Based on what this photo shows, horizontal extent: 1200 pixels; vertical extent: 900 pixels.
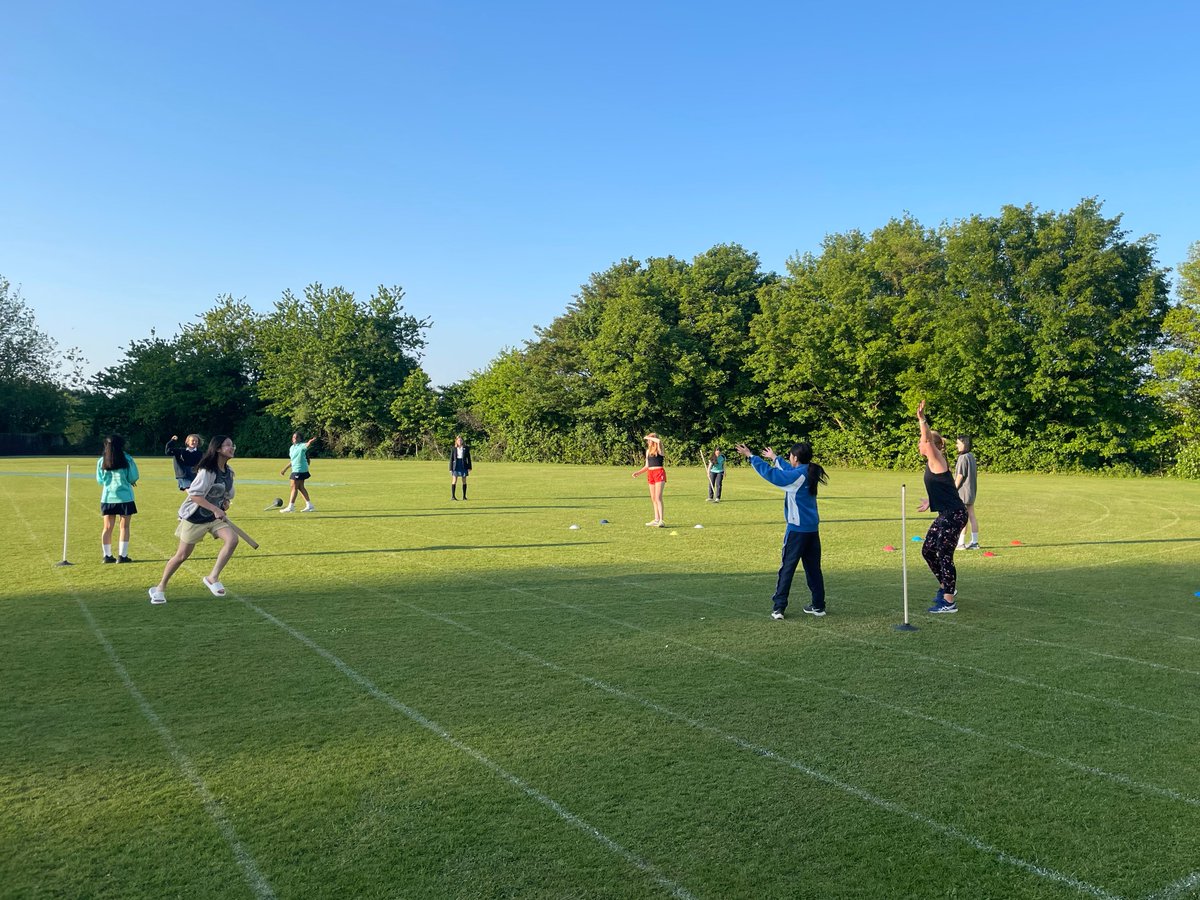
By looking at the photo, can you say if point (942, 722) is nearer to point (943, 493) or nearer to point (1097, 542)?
point (943, 493)

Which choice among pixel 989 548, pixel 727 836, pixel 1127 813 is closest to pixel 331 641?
pixel 727 836

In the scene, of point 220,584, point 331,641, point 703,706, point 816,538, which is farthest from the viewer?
point 220,584

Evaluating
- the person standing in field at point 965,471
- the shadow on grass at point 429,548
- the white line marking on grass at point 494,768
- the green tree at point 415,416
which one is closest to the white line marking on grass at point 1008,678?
the white line marking on grass at point 494,768

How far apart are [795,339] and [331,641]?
145ft

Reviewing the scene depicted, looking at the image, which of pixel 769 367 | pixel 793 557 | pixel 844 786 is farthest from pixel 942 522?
pixel 769 367

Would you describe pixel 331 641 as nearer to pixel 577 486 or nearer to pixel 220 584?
pixel 220 584

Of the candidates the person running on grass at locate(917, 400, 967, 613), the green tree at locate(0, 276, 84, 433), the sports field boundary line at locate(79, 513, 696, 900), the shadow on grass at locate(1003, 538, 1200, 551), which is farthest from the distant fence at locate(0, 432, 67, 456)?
the person running on grass at locate(917, 400, 967, 613)

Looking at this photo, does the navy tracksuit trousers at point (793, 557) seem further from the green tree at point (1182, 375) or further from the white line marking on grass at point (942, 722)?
the green tree at point (1182, 375)

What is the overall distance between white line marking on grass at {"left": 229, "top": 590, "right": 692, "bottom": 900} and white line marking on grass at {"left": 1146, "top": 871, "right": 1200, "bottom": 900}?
6.54 feet

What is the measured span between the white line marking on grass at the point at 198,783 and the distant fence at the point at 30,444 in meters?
78.9

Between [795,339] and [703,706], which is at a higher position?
[795,339]

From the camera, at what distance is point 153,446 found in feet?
243

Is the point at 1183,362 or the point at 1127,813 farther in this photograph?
the point at 1183,362

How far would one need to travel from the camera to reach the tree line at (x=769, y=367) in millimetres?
41094
